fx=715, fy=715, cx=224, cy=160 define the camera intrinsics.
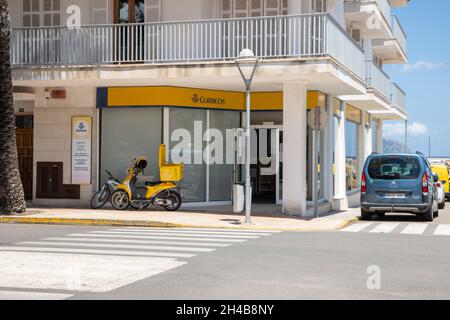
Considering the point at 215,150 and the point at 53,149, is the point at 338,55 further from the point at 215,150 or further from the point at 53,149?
the point at 53,149

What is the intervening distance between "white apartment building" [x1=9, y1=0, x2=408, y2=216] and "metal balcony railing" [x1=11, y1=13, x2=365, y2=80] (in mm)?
46

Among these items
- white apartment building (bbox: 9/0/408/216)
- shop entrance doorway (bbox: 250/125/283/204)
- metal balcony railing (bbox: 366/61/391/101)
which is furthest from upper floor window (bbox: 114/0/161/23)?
metal balcony railing (bbox: 366/61/391/101)

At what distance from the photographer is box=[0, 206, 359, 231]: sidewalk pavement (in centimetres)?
1727

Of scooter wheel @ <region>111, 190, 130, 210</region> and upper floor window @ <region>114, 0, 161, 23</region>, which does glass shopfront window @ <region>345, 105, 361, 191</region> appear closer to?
upper floor window @ <region>114, 0, 161, 23</region>

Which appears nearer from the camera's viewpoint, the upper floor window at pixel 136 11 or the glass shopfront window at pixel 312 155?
the upper floor window at pixel 136 11

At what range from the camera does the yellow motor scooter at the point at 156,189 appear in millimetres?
20391

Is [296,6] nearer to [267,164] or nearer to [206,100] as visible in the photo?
[206,100]

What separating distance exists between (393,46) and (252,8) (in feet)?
55.3

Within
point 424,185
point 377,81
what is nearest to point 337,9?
point 377,81

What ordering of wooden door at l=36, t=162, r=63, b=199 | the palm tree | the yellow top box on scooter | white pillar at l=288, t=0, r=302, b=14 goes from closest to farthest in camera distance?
the palm tree, the yellow top box on scooter, white pillar at l=288, t=0, r=302, b=14, wooden door at l=36, t=162, r=63, b=199

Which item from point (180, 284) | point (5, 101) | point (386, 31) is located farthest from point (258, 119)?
point (180, 284)

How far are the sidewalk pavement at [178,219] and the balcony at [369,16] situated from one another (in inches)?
387

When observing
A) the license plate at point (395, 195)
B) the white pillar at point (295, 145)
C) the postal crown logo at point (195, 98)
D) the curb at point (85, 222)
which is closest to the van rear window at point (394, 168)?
the license plate at point (395, 195)

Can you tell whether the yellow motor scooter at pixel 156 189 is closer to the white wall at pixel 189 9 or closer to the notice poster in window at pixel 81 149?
the notice poster in window at pixel 81 149
